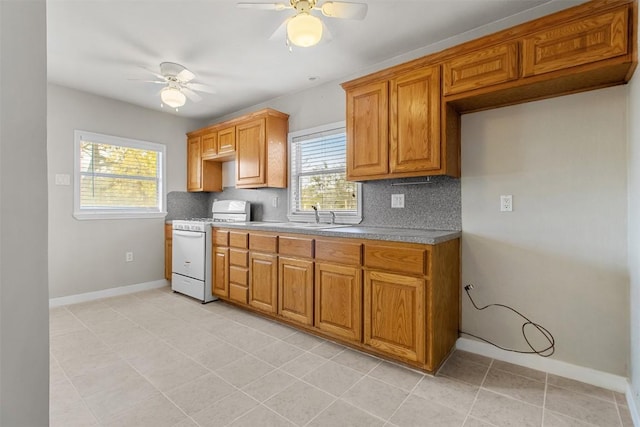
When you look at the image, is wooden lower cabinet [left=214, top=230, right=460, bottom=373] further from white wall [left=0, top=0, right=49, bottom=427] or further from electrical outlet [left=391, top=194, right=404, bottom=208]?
white wall [left=0, top=0, right=49, bottom=427]

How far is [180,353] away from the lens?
2336mm

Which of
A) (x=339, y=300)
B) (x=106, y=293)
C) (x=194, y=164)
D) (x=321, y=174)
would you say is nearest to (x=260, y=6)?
(x=321, y=174)

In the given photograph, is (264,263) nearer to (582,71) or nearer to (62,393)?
(62,393)

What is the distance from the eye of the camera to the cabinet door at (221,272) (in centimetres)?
343

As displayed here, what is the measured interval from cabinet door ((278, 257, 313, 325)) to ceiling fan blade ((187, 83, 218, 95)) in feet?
6.75

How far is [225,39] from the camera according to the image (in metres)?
2.51

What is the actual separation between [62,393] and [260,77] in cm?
304

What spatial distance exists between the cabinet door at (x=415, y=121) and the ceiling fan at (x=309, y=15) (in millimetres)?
678

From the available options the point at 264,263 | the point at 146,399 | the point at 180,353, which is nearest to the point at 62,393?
the point at 146,399

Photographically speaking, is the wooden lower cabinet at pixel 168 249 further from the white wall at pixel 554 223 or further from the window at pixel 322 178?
the white wall at pixel 554 223

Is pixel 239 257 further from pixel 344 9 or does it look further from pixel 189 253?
pixel 344 9

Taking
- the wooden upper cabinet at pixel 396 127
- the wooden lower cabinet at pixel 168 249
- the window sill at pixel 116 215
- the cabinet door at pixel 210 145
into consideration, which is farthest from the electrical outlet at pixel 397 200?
the window sill at pixel 116 215

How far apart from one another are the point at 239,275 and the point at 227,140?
186 centimetres

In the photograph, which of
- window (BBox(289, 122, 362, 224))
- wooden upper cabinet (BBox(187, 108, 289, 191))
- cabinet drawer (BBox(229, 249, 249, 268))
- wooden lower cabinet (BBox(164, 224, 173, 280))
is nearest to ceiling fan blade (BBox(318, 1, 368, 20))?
window (BBox(289, 122, 362, 224))
